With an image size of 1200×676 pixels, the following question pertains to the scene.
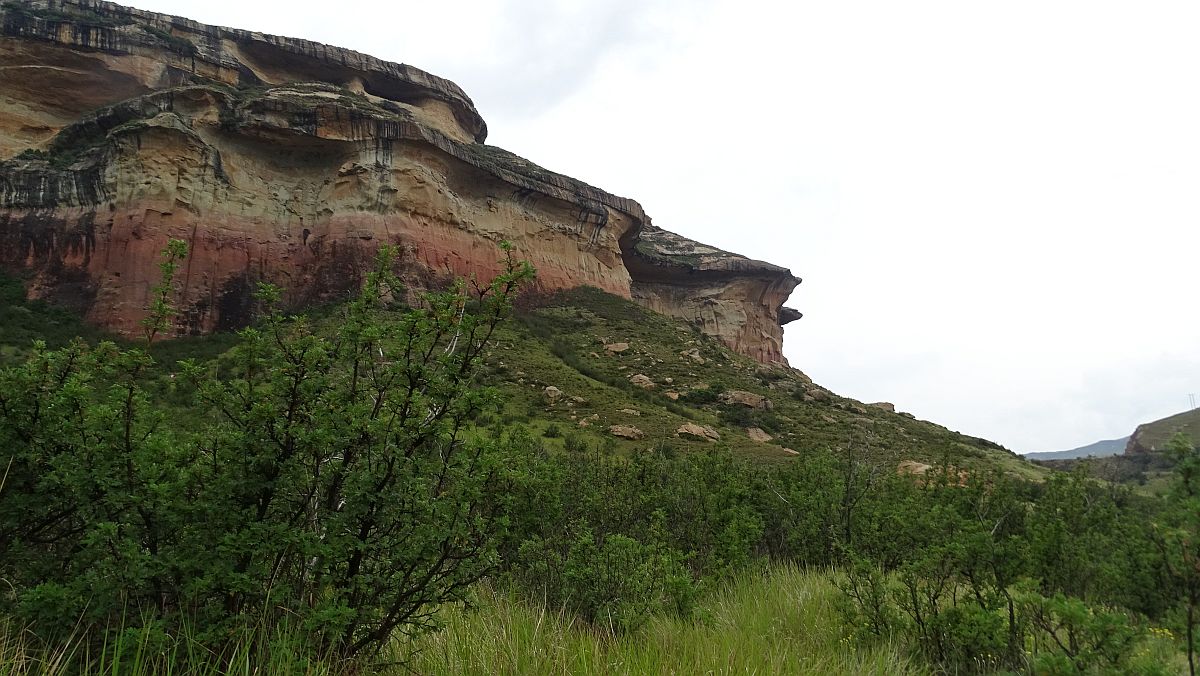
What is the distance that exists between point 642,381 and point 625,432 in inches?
360

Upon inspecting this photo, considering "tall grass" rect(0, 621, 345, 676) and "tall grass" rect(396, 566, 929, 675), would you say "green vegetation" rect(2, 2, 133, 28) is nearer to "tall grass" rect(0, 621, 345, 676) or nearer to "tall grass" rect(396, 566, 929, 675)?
"tall grass" rect(0, 621, 345, 676)

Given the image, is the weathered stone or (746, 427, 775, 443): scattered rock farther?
(746, 427, 775, 443): scattered rock

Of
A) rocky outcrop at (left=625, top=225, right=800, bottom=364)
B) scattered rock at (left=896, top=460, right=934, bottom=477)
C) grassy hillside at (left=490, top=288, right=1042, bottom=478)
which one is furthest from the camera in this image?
rocky outcrop at (left=625, top=225, right=800, bottom=364)

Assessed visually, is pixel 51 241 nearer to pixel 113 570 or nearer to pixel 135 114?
pixel 135 114

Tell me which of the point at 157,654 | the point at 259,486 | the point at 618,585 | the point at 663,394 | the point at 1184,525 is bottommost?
the point at 618,585

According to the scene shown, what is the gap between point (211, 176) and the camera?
3344 centimetres

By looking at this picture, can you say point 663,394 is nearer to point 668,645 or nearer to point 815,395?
point 815,395

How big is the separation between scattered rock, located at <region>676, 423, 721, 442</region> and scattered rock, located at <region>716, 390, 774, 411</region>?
5803 mm

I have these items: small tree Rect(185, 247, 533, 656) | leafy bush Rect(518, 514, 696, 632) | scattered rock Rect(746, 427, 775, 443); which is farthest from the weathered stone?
small tree Rect(185, 247, 533, 656)

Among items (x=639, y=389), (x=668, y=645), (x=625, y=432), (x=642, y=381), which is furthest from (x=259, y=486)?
(x=642, y=381)

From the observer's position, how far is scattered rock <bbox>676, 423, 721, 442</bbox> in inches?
917

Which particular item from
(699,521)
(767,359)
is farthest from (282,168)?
(767,359)

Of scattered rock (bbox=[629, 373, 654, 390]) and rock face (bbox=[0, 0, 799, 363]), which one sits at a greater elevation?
rock face (bbox=[0, 0, 799, 363])

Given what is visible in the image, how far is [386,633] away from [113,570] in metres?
1.24
